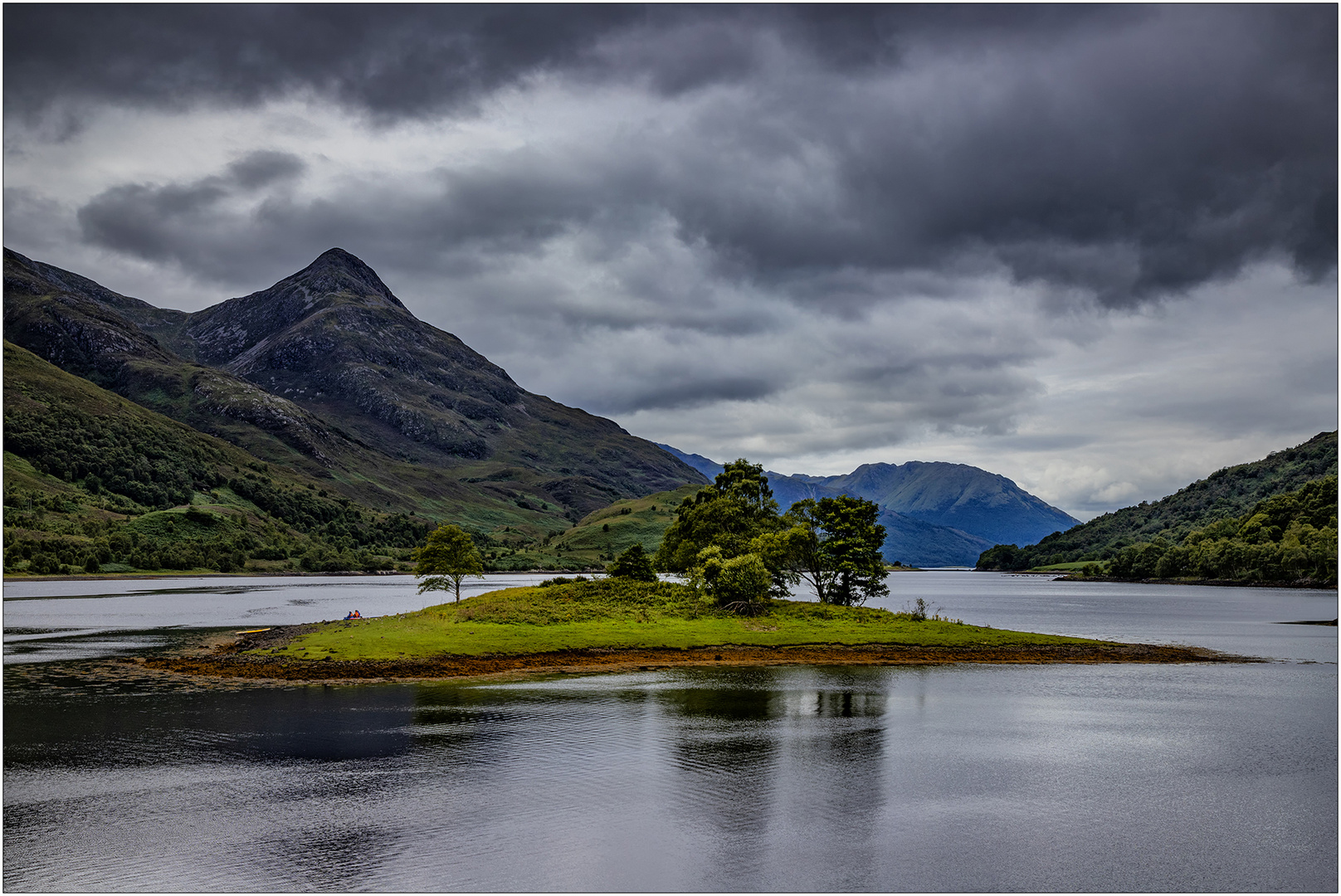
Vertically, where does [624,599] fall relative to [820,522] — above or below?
below

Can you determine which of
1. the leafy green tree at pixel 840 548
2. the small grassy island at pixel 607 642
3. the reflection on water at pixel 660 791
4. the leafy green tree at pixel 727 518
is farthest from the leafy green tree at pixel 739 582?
the reflection on water at pixel 660 791

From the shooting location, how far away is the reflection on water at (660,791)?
2152cm

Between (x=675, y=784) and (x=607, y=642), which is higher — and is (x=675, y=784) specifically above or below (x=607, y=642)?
below

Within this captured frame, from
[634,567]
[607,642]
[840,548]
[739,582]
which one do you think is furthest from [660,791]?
[634,567]

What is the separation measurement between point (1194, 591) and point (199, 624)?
197666 millimetres

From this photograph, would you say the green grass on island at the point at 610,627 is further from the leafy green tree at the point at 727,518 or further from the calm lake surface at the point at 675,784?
the calm lake surface at the point at 675,784

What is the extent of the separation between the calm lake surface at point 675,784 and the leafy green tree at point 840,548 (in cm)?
3213

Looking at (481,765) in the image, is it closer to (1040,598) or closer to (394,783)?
(394,783)

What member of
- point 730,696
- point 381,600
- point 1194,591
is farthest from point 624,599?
point 1194,591

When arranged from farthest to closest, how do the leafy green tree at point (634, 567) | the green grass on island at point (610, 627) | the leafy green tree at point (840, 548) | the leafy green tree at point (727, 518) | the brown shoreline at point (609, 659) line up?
1. the leafy green tree at point (727, 518)
2. the leafy green tree at point (634, 567)
3. the leafy green tree at point (840, 548)
4. the green grass on island at point (610, 627)
5. the brown shoreline at point (609, 659)

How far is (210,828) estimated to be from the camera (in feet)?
78.9

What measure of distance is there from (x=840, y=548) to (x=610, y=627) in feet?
90.5

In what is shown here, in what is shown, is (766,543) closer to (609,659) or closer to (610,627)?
(610,627)

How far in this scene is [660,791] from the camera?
1106 inches
